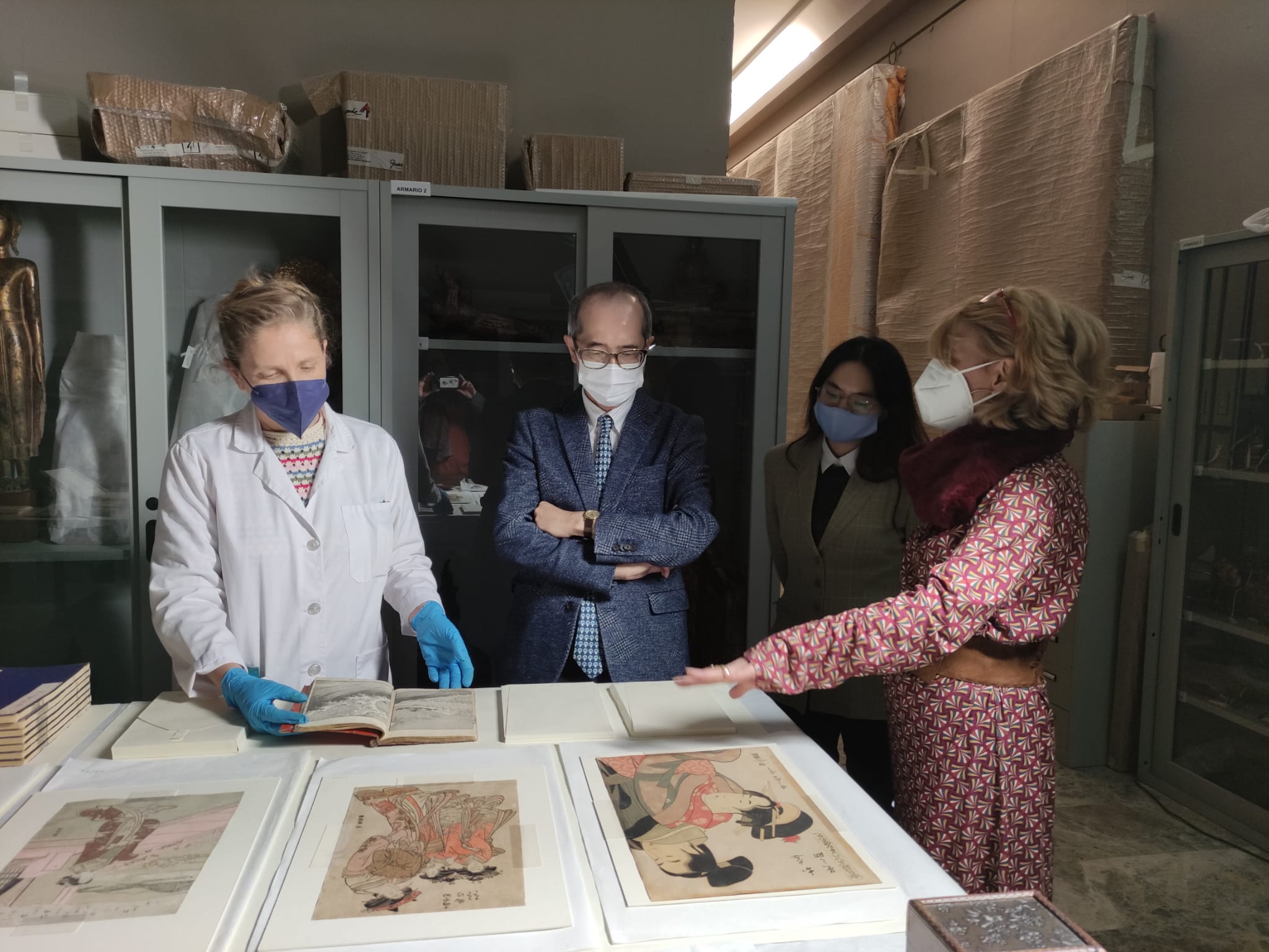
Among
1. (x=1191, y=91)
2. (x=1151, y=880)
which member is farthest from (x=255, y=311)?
(x=1191, y=91)

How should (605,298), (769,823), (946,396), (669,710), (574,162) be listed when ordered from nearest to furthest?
(769,823) → (669,710) → (946,396) → (605,298) → (574,162)

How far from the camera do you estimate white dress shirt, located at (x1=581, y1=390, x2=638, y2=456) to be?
1.82 meters

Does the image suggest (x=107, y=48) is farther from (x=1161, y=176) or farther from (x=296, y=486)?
(x=1161, y=176)

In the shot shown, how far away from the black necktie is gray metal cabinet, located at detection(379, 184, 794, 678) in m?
0.71

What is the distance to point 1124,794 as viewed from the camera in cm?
282

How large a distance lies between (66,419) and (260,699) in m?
1.62

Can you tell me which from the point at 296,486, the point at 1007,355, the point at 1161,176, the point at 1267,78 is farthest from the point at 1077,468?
the point at 296,486

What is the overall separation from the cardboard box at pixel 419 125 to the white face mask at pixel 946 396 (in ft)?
4.98

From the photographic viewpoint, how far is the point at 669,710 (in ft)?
4.36

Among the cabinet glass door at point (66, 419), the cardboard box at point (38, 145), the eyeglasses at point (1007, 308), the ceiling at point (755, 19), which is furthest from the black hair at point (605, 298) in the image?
the ceiling at point (755, 19)

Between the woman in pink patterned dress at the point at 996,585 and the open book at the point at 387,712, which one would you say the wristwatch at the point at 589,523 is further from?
the woman in pink patterned dress at the point at 996,585

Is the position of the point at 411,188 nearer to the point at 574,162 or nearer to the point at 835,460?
the point at 574,162

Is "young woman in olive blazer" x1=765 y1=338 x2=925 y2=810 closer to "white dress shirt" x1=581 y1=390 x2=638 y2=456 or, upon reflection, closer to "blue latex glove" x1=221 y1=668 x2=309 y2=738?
"white dress shirt" x1=581 y1=390 x2=638 y2=456

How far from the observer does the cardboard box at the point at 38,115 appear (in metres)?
2.30
